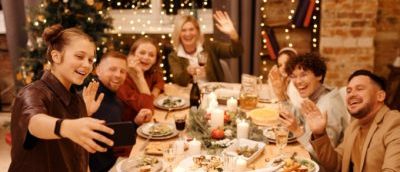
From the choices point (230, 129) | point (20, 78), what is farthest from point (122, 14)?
point (230, 129)

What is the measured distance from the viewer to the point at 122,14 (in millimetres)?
5062

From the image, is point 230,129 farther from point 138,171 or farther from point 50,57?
point 50,57

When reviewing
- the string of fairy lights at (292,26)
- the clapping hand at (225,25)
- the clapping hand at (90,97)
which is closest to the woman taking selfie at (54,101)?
the clapping hand at (90,97)

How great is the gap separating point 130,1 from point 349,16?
2.27 meters

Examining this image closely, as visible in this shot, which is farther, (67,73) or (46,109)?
(67,73)

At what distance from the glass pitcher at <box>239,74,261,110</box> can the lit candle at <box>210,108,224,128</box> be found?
0.49 m

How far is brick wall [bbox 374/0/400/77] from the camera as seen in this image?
4.57 m

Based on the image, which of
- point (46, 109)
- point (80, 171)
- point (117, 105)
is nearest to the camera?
point (46, 109)

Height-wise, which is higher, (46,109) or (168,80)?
(46,109)

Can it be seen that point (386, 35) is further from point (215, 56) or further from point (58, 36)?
point (58, 36)

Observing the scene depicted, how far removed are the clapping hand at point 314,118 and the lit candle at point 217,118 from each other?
45 centimetres

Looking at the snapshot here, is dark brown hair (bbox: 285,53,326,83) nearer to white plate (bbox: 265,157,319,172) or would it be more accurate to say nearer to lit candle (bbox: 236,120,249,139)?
lit candle (bbox: 236,120,249,139)

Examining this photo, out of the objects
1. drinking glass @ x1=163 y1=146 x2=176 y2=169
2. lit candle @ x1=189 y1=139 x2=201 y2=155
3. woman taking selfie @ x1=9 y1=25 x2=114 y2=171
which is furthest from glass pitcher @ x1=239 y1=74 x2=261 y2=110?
woman taking selfie @ x1=9 y1=25 x2=114 y2=171

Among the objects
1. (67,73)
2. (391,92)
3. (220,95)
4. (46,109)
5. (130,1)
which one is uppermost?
(130,1)
